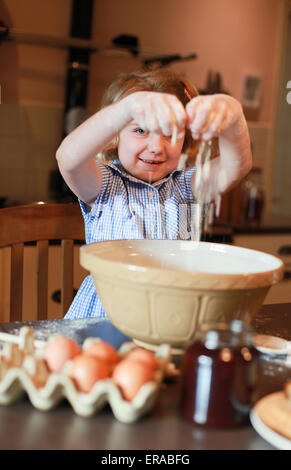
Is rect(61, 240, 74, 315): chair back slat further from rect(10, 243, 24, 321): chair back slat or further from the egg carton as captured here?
the egg carton

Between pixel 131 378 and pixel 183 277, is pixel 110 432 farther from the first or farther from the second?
pixel 183 277

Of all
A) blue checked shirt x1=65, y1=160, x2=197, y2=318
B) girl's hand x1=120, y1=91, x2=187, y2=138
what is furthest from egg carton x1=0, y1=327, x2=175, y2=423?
blue checked shirt x1=65, y1=160, x2=197, y2=318

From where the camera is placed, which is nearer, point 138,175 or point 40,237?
point 40,237

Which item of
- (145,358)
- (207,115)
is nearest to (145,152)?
(207,115)

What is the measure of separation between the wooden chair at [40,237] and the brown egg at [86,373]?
594 mm

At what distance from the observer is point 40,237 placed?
1.36 meters

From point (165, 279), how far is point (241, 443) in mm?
225

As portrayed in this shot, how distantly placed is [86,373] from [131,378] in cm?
5

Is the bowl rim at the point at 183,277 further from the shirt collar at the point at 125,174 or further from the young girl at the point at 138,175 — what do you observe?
the shirt collar at the point at 125,174

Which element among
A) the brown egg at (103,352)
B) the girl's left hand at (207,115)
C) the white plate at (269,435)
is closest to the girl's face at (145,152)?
the girl's left hand at (207,115)

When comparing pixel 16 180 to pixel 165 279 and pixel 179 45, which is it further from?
pixel 165 279

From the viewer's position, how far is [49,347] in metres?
0.74

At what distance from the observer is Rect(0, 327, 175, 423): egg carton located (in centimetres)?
66

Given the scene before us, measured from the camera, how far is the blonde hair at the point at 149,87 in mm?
1468
